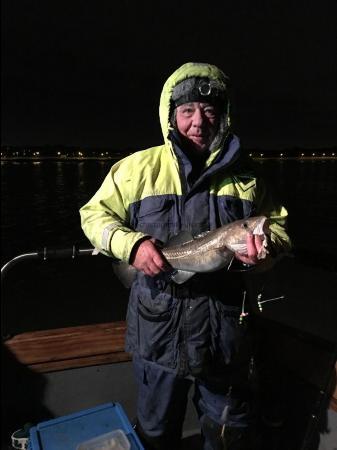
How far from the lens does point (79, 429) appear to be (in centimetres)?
374

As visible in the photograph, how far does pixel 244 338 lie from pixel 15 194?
73.4 metres

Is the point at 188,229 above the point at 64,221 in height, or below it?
above

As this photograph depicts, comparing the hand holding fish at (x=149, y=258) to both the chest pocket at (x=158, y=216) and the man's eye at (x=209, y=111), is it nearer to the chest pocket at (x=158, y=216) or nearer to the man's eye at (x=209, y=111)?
the chest pocket at (x=158, y=216)

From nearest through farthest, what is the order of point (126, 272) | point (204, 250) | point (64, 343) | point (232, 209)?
point (204, 250) → point (232, 209) → point (126, 272) → point (64, 343)

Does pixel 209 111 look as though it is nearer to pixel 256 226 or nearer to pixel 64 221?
pixel 256 226

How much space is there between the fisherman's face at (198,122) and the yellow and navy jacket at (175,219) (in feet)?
0.38

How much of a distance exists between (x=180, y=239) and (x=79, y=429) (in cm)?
203

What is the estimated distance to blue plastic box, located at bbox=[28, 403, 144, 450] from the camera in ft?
11.7

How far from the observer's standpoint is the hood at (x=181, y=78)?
3459mm

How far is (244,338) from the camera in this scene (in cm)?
340

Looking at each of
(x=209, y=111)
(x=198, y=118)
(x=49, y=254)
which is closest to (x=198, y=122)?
(x=198, y=118)

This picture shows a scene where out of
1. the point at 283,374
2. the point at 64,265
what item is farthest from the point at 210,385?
the point at 64,265

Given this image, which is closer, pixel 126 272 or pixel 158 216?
pixel 158 216

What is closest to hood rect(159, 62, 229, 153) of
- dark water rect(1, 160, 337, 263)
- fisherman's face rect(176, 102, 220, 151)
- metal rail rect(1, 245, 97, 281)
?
fisherman's face rect(176, 102, 220, 151)
